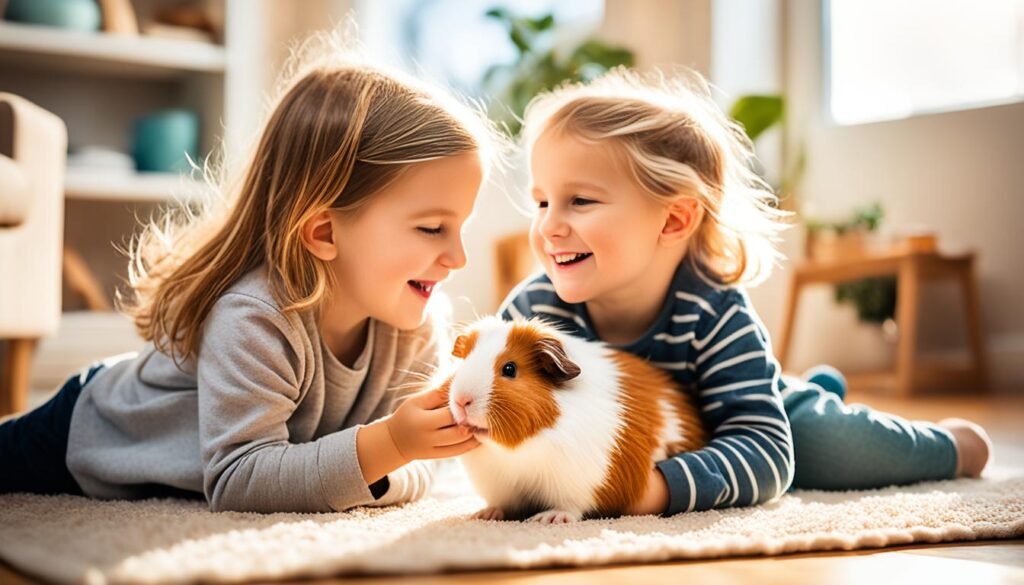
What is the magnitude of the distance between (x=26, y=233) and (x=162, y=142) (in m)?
1.34

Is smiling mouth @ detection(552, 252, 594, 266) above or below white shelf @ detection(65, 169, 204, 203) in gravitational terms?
below

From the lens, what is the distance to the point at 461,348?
105cm

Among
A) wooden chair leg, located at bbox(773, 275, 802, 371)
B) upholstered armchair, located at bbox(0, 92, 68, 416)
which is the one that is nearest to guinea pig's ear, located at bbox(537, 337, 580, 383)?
upholstered armchair, located at bbox(0, 92, 68, 416)

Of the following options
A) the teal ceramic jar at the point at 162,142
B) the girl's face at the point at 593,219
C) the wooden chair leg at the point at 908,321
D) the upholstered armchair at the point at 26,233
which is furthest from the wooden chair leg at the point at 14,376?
the wooden chair leg at the point at 908,321

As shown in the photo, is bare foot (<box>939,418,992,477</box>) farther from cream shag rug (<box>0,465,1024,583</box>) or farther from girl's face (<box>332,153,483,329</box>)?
girl's face (<box>332,153,483,329</box>)

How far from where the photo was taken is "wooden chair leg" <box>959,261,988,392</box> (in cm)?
315

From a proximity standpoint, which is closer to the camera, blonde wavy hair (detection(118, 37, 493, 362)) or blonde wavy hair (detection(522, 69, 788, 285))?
blonde wavy hair (detection(118, 37, 493, 362))

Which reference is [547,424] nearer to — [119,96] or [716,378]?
[716,378]

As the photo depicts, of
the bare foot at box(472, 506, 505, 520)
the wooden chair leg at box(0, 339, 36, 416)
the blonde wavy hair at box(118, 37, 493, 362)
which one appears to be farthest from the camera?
the wooden chair leg at box(0, 339, 36, 416)

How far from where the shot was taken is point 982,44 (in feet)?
11.1

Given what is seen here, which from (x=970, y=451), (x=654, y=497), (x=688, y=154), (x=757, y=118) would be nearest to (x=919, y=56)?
(x=757, y=118)

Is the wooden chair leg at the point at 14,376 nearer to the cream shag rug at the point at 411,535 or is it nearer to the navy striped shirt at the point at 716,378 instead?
the cream shag rug at the point at 411,535

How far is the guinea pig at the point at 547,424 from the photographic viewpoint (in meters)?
0.96

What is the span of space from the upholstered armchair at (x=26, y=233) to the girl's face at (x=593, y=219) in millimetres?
1175
